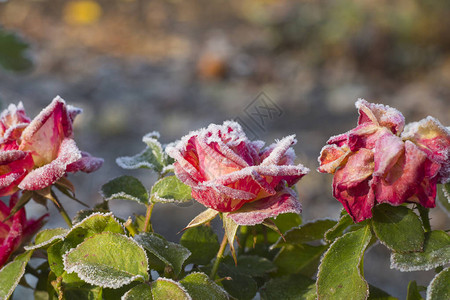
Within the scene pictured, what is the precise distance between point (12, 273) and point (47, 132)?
0.37 feet

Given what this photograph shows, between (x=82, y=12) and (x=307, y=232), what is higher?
(x=82, y=12)

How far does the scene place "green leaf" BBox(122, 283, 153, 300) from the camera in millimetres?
374

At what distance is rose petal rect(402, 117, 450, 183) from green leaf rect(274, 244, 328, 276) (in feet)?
0.52

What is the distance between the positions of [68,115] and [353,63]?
3.00 m

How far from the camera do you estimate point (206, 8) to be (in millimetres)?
4117

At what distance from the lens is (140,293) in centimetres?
38

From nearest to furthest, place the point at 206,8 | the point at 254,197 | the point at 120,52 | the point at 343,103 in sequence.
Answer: the point at 254,197, the point at 343,103, the point at 120,52, the point at 206,8

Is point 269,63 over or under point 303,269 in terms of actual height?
over

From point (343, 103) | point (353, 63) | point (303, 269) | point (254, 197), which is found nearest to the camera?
point (254, 197)

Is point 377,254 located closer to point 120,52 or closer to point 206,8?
point 120,52

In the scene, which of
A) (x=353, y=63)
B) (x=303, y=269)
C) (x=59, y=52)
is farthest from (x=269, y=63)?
(x=303, y=269)

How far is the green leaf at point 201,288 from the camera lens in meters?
0.39

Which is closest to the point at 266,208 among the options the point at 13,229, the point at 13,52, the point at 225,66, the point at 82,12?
the point at 13,229

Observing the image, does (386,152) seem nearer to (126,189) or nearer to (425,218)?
(425,218)
